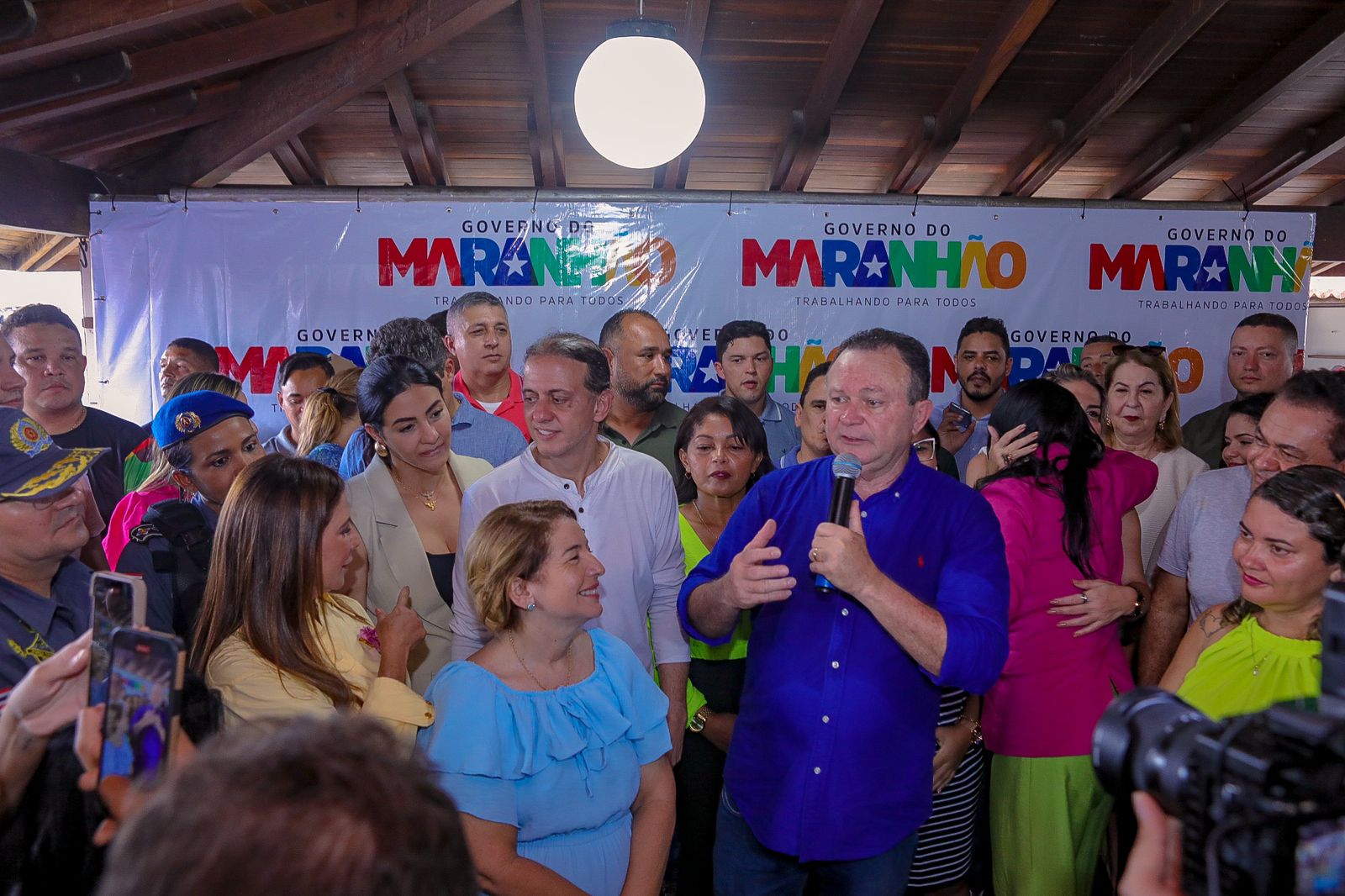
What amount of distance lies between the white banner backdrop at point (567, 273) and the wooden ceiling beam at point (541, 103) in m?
0.39

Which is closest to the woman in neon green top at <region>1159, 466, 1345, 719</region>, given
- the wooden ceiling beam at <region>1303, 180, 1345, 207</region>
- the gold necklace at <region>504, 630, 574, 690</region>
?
the gold necklace at <region>504, 630, 574, 690</region>

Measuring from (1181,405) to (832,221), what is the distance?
231cm

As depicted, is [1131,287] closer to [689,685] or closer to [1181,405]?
[1181,405]

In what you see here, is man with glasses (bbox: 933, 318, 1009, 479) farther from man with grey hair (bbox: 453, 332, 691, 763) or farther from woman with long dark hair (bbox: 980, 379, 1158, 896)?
man with grey hair (bbox: 453, 332, 691, 763)

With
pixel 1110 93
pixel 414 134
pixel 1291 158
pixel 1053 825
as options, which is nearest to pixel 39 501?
pixel 1053 825

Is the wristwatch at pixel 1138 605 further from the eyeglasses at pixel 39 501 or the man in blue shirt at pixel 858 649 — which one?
the eyeglasses at pixel 39 501

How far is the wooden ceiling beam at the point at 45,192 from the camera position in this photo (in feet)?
15.2

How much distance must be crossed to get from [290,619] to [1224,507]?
249 centimetres

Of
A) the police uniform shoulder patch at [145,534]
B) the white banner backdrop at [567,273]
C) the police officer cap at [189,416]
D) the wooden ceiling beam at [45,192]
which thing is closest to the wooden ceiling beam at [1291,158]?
the white banner backdrop at [567,273]

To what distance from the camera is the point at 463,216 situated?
17.4 ft

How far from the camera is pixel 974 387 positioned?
4.53 metres

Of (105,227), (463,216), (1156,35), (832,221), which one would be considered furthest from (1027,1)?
(105,227)

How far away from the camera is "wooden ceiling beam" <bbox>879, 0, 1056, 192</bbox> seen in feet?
14.8

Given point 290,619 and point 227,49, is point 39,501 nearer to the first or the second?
point 290,619
